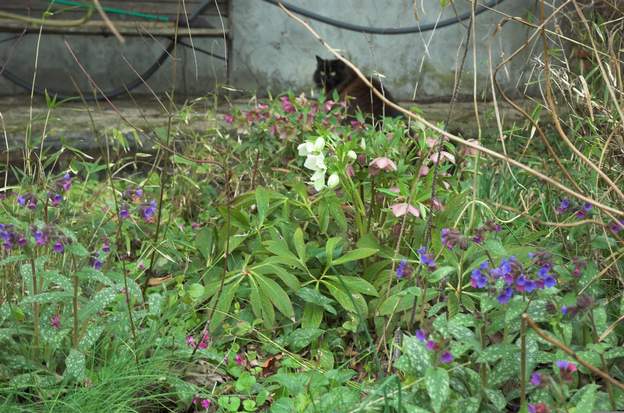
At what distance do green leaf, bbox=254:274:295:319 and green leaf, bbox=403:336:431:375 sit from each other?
0.62m

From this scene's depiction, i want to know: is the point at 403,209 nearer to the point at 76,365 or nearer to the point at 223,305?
the point at 223,305

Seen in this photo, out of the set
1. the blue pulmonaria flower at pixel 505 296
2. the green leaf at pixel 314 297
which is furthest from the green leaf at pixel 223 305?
the blue pulmonaria flower at pixel 505 296

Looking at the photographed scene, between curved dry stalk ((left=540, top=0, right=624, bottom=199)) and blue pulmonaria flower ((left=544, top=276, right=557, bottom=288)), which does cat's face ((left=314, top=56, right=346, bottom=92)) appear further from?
blue pulmonaria flower ((left=544, top=276, right=557, bottom=288))

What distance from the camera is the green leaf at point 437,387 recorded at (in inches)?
73.3

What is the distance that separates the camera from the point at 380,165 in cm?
274

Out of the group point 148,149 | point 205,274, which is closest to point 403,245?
point 205,274

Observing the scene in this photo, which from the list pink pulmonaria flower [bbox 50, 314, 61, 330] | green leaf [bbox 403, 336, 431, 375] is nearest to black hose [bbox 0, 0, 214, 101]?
pink pulmonaria flower [bbox 50, 314, 61, 330]

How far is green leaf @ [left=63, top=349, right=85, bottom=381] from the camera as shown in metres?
2.08

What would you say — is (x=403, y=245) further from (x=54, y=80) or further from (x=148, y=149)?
(x=54, y=80)

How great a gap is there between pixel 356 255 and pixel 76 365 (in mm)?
991

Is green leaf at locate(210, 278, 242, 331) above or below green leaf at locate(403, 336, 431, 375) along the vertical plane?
→ below

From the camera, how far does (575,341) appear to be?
2340mm

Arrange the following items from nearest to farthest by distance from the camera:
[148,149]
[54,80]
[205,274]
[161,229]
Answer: [205,274] → [161,229] → [148,149] → [54,80]

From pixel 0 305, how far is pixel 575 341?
1.68 metres
